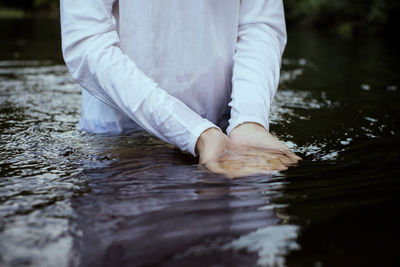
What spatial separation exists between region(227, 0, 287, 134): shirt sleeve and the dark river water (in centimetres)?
23

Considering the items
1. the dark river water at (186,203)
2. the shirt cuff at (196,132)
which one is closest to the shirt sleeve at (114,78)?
the shirt cuff at (196,132)

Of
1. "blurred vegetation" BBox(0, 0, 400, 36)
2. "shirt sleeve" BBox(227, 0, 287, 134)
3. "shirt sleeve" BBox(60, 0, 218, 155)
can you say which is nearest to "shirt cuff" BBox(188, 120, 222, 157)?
"shirt sleeve" BBox(60, 0, 218, 155)

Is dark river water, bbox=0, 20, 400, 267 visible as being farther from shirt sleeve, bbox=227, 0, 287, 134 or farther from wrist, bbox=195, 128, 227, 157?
shirt sleeve, bbox=227, 0, 287, 134

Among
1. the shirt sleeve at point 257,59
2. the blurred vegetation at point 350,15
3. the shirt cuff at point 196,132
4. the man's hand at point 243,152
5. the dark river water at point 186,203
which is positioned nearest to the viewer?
the dark river water at point 186,203

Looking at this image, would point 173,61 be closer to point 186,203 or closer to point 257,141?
point 257,141

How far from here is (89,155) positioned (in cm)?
164

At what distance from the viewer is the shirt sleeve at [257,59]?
5.49 ft

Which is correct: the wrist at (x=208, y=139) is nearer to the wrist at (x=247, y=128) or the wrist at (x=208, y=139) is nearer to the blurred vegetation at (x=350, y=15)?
the wrist at (x=247, y=128)

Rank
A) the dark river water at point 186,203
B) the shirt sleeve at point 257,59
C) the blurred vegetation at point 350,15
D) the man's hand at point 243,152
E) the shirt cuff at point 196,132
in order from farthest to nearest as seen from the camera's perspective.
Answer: the blurred vegetation at point 350,15
the shirt sleeve at point 257,59
the shirt cuff at point 196,132
the man's hand at point 243,152
the dark river water at point 186,203

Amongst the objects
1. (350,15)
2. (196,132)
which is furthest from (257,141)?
(350,15)

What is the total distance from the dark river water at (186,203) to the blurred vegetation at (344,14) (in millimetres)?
13618

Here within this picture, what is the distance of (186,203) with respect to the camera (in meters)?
1.16

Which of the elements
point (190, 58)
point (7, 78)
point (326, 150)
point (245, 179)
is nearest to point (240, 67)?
point (190, 58)

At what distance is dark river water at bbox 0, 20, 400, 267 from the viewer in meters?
0.91
